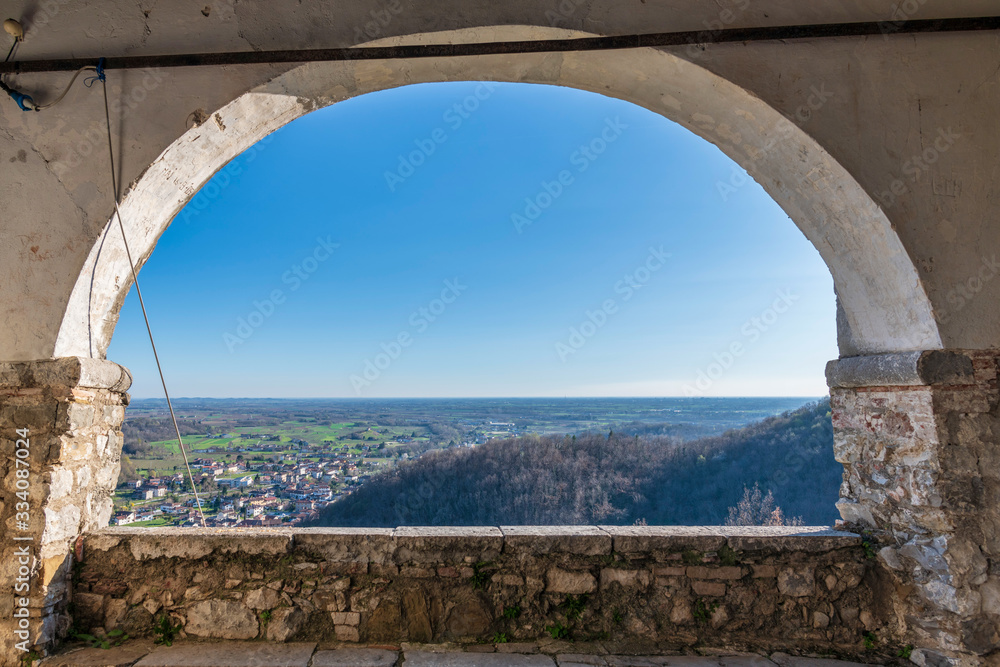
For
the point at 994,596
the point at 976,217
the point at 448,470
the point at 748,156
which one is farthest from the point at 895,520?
the point at 448,470

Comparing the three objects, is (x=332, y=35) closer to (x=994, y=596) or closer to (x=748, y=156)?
(x=748, y=156)

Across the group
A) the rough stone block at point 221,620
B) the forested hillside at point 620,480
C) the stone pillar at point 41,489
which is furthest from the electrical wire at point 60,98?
the forested hillside at point 620,480

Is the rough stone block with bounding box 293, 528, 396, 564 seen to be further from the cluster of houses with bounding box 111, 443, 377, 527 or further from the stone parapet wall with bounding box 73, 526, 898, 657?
the cluster of houses with bounding box 111, 443, 377, 527

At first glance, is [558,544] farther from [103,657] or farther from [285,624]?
[103,657]

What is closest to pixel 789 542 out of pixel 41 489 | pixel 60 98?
pixel 41 489

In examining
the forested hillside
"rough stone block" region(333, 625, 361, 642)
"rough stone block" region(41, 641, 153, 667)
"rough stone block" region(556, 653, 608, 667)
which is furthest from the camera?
the forested hillside

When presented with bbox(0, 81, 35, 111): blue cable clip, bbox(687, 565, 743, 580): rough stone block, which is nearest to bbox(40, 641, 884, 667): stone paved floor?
bbox(687, 565, 743, 580): rough stone block

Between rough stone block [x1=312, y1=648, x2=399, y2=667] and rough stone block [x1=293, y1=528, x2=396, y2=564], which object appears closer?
rough stone block [x1=312, y1=648, x2=399, y2=667]

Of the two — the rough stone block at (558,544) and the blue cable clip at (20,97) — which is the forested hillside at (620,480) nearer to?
the rough stone block at (558,544)
